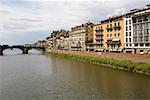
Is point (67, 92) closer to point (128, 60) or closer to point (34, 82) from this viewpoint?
point (34, 82)

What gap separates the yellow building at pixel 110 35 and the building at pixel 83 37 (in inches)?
332

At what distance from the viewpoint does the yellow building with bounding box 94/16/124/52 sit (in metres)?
76.6

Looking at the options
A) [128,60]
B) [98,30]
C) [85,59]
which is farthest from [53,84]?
[98,30]

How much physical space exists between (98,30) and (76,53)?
10422 millimetres

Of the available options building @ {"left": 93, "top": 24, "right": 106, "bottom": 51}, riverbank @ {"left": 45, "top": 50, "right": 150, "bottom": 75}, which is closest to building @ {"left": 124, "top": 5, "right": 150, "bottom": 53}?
riverbank @ {"left": 45, "top": 50, "right": 150, "bottom": 75}

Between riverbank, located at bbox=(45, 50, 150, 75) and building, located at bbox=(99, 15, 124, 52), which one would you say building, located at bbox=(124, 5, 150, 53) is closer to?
building, located at bbox=(99, 15, 124, 52)

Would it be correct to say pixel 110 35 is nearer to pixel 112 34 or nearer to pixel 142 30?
pixel 112 34

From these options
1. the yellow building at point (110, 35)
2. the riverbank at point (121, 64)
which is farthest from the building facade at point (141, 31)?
the riverbank at point (121, 64)

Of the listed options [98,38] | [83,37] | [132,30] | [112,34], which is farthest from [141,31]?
[83,37]

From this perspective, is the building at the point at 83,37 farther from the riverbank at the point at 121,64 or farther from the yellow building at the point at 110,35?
the riverbank at the point at 121,64

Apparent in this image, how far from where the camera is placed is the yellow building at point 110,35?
76562 mm

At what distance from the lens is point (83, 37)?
107875 millimetres

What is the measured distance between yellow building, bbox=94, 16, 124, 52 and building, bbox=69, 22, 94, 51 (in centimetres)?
844

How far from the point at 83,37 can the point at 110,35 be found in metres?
26.0
